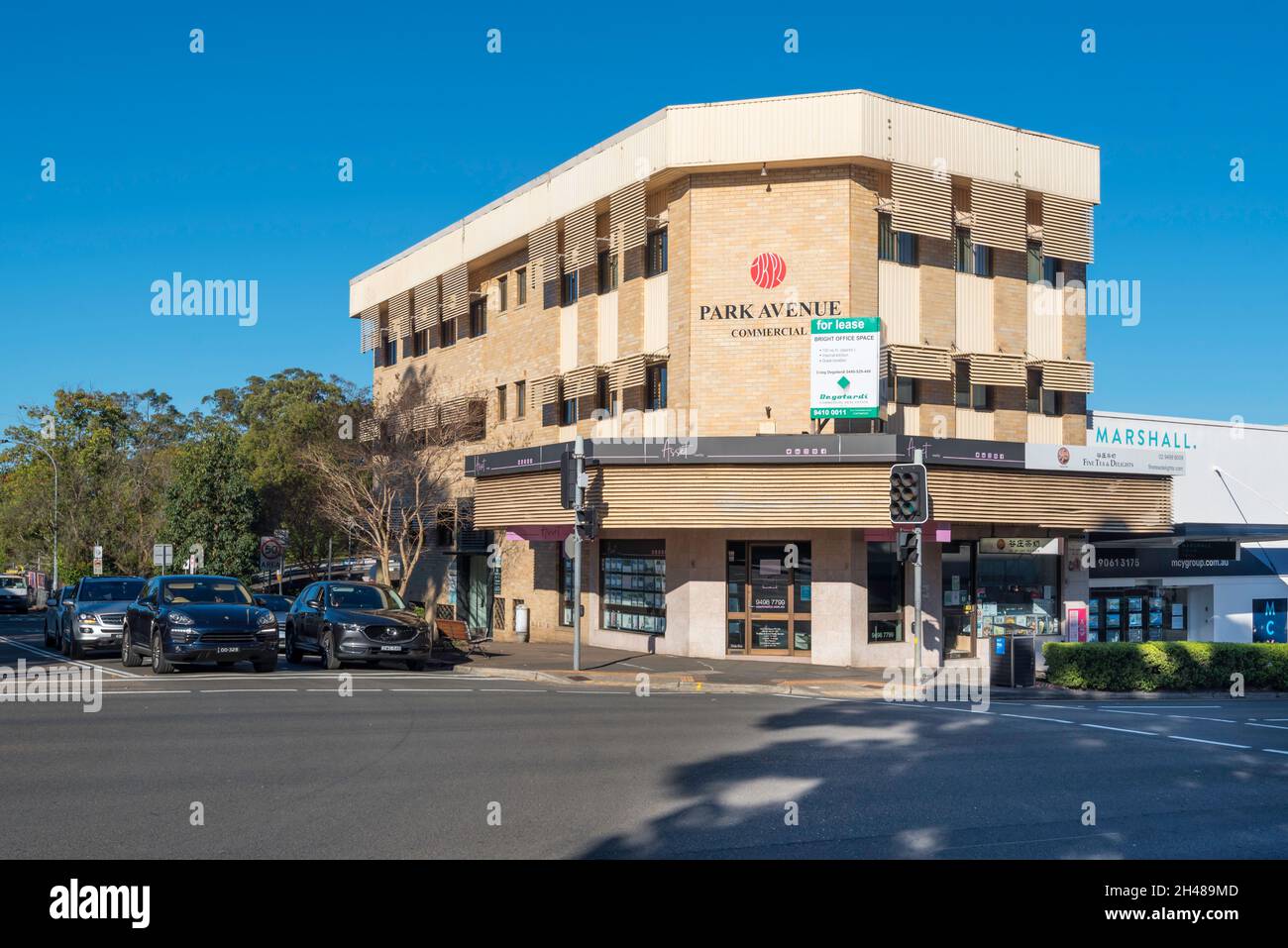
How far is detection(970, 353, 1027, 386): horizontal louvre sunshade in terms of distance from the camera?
29844 mm

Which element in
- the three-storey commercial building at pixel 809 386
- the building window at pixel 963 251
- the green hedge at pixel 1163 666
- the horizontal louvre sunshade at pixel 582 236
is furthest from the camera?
the horizontal louvre sunshade at pixel 582 236

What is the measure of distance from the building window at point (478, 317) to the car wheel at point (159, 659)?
2011cm

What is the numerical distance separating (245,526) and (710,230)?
3163 centimetres

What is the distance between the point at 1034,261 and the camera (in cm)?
3166

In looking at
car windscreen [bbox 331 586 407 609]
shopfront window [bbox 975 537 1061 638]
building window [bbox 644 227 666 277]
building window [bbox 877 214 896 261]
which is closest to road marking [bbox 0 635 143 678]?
car windscreen [bbox 331 586 407 609]

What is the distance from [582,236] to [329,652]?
1425 cm

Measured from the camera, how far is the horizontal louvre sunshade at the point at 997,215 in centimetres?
2975

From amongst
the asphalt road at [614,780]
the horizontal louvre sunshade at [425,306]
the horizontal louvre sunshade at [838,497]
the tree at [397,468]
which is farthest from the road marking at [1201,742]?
the horizontal louvre sunshade at [425,306]

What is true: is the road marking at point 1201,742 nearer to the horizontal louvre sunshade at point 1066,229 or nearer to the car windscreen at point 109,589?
the horizontal louvre sunshade at point 1066,229

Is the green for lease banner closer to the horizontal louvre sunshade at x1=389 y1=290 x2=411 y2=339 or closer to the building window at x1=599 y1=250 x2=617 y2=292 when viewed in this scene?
the building window at x1=599 y1=250 x2=617 y2=292

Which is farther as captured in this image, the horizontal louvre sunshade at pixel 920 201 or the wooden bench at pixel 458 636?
the horizontal louvre sunshade at pixel 920 201

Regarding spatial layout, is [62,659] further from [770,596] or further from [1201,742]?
[1201,742]

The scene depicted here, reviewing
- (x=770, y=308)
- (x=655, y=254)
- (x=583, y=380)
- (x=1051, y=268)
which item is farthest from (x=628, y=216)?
(x=1051, y=268)
